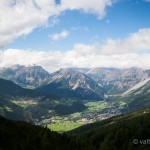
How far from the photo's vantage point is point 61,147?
19738 centimetres

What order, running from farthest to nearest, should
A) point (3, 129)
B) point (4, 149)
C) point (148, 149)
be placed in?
point (3, 129) → point (148, 149) → point (4, 149)

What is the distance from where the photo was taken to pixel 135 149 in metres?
199

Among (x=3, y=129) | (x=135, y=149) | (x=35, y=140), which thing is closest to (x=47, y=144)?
(x=35, y=140)

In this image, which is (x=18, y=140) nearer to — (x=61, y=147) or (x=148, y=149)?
(x=61, y=147)

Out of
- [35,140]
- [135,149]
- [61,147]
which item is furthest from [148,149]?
[35,140]

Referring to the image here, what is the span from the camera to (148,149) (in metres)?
184

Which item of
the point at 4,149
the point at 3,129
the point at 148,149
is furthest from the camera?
the point at 3,129

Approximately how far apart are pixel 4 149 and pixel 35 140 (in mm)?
32468

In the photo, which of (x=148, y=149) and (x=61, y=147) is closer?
(x=148, y=149)

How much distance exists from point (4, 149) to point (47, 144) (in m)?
34.5

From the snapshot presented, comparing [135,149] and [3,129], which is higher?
[3,129]

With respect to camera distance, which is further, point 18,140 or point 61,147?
point 61,147

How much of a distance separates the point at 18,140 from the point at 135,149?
73.8 meters

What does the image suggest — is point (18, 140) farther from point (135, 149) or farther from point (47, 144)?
point (135, 149)
